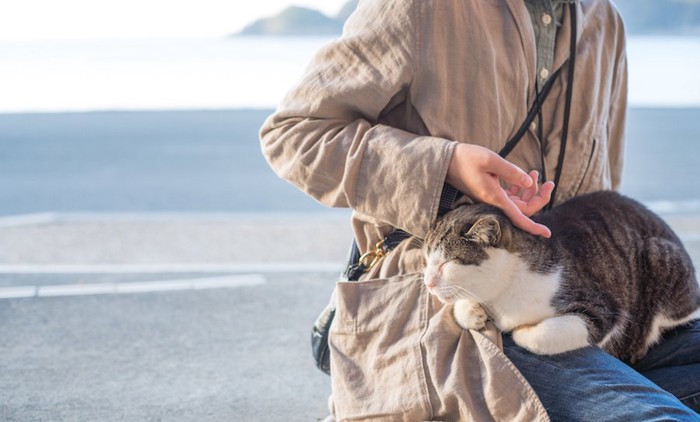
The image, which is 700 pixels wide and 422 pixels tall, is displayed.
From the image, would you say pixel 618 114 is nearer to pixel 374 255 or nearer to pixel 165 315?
pixel 374 255

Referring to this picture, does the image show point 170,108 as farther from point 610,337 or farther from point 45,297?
point 610,337

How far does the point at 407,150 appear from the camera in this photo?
1899 millimetres

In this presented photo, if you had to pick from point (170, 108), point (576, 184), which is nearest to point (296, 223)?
point (576, 184)

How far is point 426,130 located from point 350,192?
0.24 meters

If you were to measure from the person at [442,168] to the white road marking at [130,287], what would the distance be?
237 cm

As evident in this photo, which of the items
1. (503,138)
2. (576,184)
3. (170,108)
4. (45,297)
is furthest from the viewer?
(170,108)

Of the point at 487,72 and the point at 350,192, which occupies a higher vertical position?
the point at 487,72

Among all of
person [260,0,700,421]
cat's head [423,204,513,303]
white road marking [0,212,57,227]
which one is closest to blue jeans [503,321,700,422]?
person [260,0,700,421]

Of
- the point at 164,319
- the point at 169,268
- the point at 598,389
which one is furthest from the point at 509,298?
the point at 169,268

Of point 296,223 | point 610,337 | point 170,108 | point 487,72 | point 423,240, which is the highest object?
point 487,72

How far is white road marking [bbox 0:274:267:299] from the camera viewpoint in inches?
169

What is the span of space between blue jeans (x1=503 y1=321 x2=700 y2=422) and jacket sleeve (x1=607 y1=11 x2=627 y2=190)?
2.16 ft

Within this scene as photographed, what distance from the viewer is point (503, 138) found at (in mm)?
2053

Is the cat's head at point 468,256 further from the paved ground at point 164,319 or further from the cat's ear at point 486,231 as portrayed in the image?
the paved ground at point 164,319
